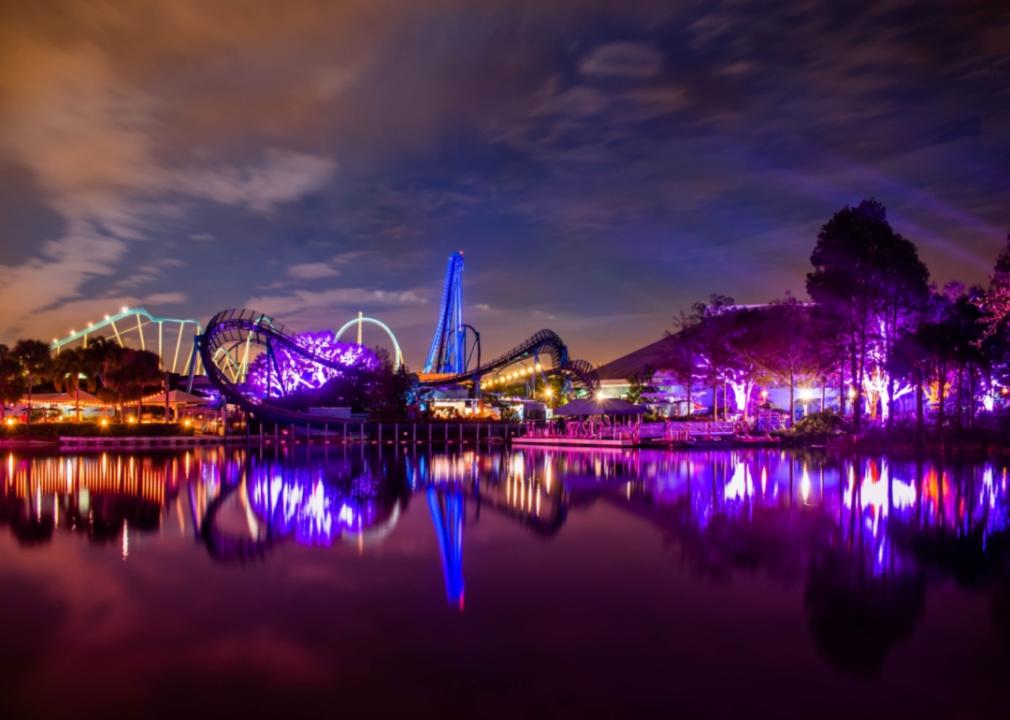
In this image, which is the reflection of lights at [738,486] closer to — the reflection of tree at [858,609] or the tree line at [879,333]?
the reflection of tree at [858,609]

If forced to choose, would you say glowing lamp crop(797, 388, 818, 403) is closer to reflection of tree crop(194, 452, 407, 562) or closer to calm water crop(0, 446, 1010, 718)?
reflection of tree crop(194, 452, 407, 562)

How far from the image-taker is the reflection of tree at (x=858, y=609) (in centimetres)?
838

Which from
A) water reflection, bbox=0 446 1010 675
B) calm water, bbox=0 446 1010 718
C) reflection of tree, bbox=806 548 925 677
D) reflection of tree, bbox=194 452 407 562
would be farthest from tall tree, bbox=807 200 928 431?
reflection of tree, bbox=806 548 925 677

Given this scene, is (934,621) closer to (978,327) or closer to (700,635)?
(700,635)

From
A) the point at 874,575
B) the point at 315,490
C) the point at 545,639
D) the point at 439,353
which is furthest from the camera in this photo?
the point at 439,353

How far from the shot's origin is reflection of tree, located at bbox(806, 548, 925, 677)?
8375mm

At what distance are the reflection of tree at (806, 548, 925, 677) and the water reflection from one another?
31 millimetres

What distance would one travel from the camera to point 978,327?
37.9 metres

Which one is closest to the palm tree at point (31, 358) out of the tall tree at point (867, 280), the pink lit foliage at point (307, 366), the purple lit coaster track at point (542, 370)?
the pink lit foliage at point (307, 366)

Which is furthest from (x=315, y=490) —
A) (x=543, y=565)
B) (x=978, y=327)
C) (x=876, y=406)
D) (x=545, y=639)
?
(x=876, y=406)

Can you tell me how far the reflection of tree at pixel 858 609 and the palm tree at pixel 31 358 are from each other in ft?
220

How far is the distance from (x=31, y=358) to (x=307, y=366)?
78.4 feet

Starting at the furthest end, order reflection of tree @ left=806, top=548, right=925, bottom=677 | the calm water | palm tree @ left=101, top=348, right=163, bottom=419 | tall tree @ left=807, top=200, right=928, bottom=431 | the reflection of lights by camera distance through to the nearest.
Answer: palm tree @ left=101, top=348, right=163, bottom=419, tall tree @ left=807, top=200, right=928, bottom=431, the reflection of lights, reflection of tree @ left=806, top=548, right=925, bottom=677, the calm water

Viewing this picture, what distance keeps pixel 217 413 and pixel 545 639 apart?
203 ft
